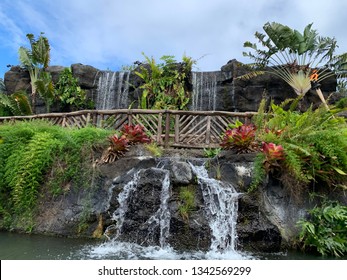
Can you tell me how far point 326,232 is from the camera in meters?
5.54

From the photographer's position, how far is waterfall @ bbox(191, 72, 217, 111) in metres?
15.9

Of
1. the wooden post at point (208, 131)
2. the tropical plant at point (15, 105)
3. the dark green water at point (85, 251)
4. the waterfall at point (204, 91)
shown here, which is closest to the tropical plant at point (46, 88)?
the tropical plant at point (15, 105)

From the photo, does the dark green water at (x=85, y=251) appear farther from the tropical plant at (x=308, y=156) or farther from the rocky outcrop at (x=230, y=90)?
the rocky outcrop at (x=230, y=90)

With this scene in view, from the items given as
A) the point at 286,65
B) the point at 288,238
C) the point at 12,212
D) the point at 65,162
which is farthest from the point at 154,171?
the point at 286,65

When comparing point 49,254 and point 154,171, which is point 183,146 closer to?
point 154,171

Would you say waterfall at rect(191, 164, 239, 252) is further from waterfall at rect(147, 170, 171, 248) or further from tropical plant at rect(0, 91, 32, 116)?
tropical plant at rect(0, 91, 32, 116)

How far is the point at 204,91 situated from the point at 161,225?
1137 cm

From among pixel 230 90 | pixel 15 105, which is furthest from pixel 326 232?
pixel 15 105

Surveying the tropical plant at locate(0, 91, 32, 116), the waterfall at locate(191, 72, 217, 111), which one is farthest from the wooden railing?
the tropical plant at locate(0, 91, 32, 116)

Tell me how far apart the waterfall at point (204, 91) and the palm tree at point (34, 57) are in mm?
8325

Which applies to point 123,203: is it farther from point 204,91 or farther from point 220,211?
point 204,91

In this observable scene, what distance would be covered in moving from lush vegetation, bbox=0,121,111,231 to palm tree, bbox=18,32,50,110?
11.6 metres

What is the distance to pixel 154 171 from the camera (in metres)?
6.30

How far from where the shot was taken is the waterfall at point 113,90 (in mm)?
16672
